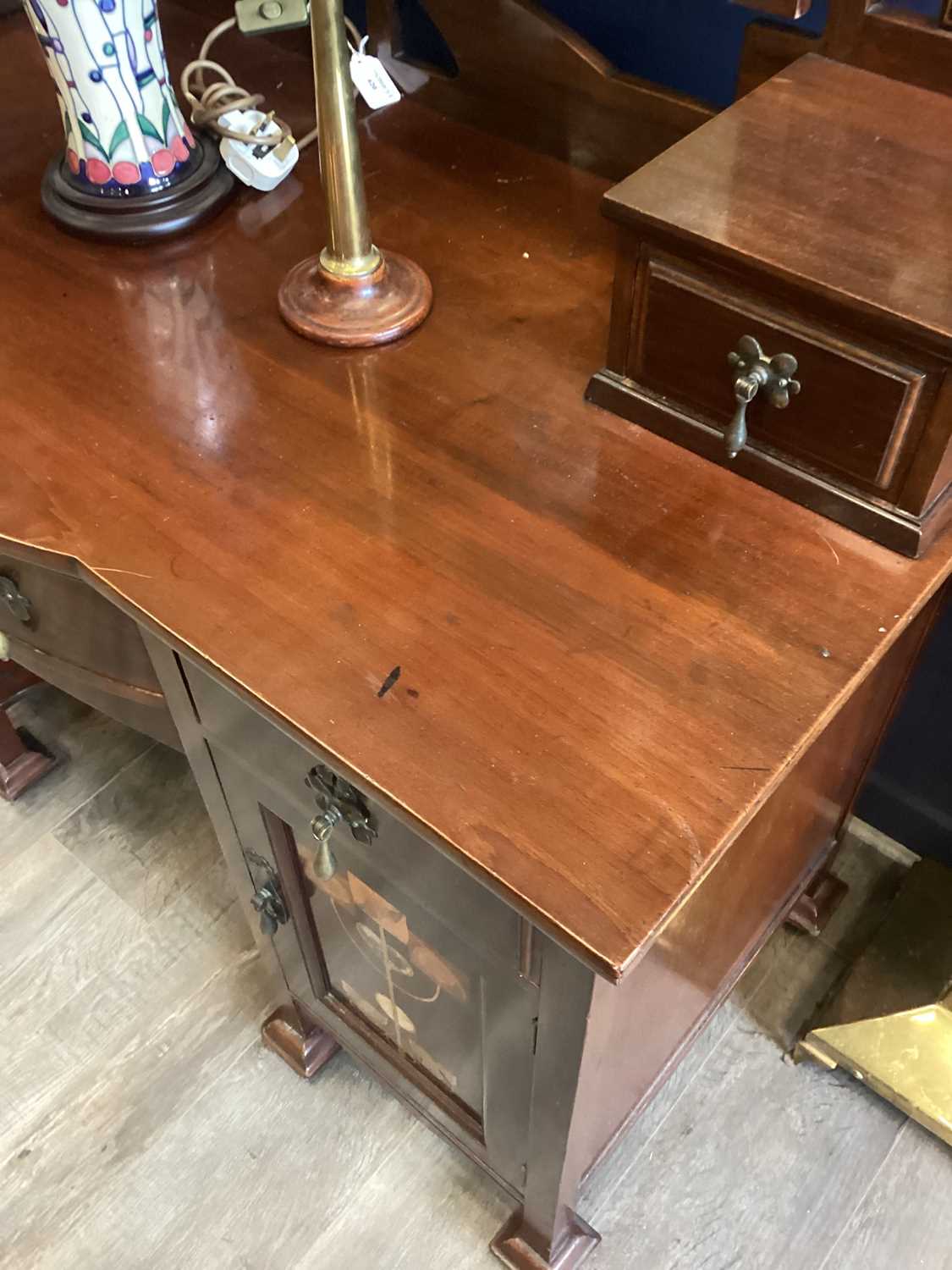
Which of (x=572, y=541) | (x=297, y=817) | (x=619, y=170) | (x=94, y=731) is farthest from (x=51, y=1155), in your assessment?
(x=619, y=170)

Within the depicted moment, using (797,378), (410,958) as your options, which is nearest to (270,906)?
(410,958)

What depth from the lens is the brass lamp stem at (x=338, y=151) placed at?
2.15 ft

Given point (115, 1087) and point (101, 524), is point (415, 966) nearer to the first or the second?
point (101, 524)

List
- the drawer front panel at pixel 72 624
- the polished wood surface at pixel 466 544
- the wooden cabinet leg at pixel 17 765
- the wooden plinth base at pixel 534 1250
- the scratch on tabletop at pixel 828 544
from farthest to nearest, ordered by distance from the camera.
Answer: the wooden cabinet leg at pixel 17 765 < the wooden plinth base at pixel 534 1250 < the drawer front panel at pixel 72 624 < the scratch on tabletop at pixel 828 544 < the polished wood surface at pixel 466 544

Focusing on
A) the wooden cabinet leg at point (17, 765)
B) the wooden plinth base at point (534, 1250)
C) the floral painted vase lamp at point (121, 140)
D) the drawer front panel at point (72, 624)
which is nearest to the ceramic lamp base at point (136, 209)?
the floral painted vase lamp at point (121, 140)

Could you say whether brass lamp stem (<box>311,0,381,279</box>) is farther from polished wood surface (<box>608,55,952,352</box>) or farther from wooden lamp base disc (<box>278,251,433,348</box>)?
polished wood surface (<box>608,55,952,352</box>)

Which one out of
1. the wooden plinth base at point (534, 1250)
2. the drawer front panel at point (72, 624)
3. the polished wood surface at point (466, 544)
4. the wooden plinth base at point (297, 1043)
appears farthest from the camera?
the wooden plinth base at point (297, 1043)

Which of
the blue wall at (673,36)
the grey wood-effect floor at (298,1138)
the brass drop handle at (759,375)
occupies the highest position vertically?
the blue wall at (673,36)

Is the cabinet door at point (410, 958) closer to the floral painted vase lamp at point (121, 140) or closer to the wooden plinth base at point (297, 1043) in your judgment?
the wooden plinth base at point (297, 1043)

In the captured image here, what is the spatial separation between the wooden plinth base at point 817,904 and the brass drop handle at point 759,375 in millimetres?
749

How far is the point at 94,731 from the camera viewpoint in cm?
147

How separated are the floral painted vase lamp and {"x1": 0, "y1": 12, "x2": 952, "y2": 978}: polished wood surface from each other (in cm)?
2

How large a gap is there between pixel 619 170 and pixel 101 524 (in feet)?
1.70

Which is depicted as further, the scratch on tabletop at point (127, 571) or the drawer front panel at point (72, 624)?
the drawer front panel at point (72, 624)
